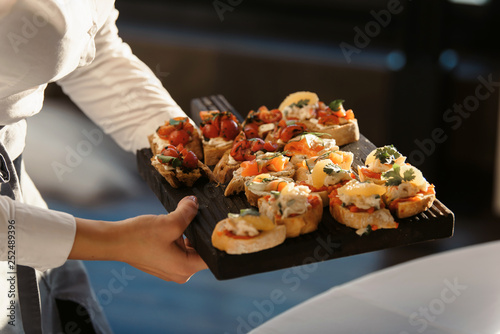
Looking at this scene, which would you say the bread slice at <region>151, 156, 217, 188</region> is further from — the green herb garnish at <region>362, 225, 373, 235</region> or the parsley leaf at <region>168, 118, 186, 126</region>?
the green herb garnish at <region>362, 225, 373, 235</region>

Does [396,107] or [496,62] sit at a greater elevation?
[496,62]

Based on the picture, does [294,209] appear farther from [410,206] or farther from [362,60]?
[362,60]

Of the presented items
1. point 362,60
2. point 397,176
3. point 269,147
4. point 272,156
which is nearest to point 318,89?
point 362,60

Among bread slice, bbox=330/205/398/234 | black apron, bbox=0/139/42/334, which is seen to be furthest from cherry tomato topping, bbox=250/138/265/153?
black apron, bbox=0/139/42/334

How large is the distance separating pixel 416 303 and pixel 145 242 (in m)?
0.68

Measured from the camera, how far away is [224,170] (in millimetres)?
1807

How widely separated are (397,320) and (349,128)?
1.72 feet

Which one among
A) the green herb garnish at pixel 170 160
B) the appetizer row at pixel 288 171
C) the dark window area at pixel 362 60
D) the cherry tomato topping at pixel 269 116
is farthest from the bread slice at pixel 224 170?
the dark window area at pixel 362 60

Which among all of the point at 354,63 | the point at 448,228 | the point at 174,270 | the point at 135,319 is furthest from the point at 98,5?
the point at 354,63

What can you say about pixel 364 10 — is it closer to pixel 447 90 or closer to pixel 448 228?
pixel 447 90

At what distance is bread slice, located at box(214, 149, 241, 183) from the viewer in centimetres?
179

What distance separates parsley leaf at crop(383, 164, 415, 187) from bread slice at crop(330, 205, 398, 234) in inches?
2.8

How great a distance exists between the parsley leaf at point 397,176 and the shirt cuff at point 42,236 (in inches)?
26.4

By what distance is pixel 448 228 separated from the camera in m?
1.61
